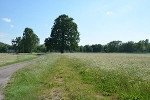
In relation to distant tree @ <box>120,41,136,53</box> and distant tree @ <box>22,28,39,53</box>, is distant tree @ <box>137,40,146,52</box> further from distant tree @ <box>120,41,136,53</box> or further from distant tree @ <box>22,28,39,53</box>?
distant tree @ <box>22,28,39,53</box>

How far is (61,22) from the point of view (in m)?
69.8

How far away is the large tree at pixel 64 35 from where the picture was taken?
66.8 metres

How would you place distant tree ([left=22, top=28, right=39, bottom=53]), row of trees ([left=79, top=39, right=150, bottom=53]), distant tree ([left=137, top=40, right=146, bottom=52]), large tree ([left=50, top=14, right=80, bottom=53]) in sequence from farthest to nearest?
row of trees ([left=79, top=39, right=150, bottom=53]) < distant tree ([left=137, top=40, right=146, bottom=52]) < distant tree ([left=22, top=28, right=39, bottom=53]) < large tree ([left=50, top=14, right=80, bottom=53])

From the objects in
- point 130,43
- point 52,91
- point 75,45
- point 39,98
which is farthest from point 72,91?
point 130,43

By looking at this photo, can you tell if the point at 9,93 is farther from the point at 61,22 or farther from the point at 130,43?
the point at 130,43

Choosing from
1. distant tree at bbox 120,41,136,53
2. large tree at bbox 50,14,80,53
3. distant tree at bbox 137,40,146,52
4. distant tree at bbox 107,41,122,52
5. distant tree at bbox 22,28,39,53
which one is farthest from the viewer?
distant tree at bbox 107,41,122,52

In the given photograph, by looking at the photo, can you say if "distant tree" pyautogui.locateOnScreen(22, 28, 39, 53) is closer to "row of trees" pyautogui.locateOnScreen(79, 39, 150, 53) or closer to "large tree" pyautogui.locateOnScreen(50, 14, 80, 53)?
"large tree" pyautogui.locateOnScreen(50, 14, 80, 53)

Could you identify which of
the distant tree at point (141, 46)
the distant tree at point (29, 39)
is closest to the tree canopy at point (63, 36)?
the distant tree at point (29, 39)

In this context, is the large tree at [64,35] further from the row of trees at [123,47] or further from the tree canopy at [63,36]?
the row of trees at [123,47]

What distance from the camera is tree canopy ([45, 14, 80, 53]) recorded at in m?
66.8

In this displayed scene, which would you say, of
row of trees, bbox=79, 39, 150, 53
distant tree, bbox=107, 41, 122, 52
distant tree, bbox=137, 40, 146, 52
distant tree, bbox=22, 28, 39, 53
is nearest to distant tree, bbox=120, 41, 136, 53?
row of trees, bbox=79, 39, 150, 53

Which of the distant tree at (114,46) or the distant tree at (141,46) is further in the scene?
the distant tree at (114,46)

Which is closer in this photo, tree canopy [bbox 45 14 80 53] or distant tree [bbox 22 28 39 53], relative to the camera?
tree canopy [bbox 45 14 80 53]

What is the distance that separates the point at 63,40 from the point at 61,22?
8161mm
